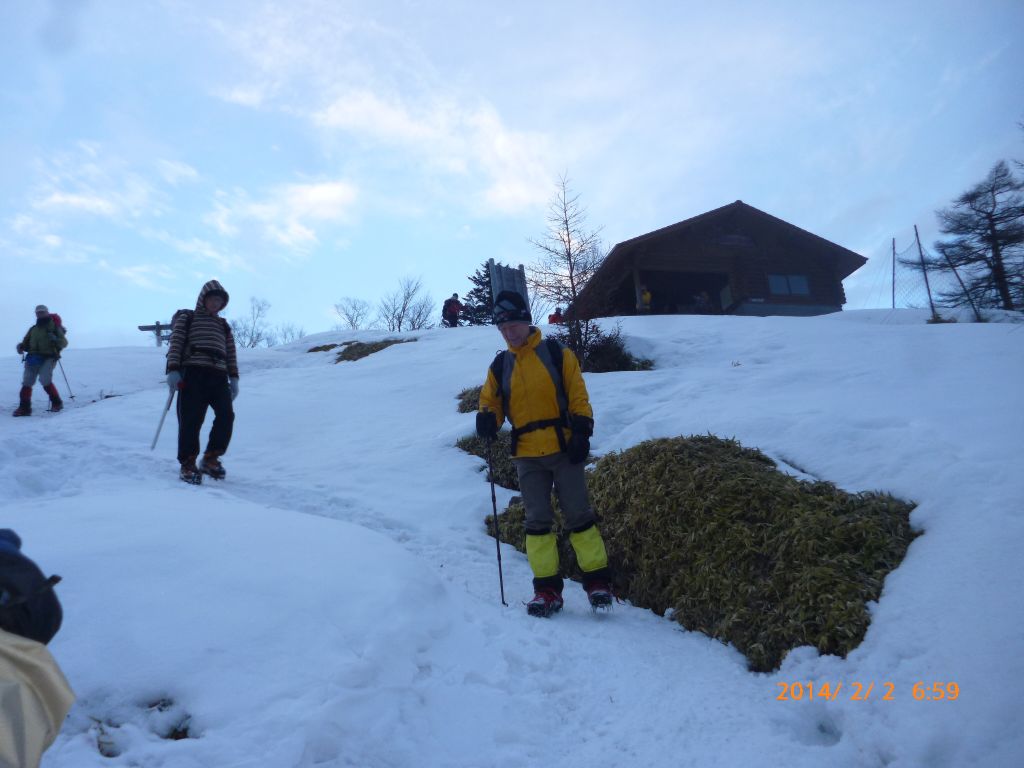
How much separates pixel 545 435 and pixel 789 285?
80.6 feet

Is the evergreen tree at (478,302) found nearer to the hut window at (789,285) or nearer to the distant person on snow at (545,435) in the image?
the hut window at (789,285)

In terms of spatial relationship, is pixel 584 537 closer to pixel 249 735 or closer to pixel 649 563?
pixel 649 563

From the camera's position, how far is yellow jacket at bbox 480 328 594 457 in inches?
163

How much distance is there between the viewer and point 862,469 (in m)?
4.03

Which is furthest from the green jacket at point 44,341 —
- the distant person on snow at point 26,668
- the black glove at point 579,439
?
the distant person on snow at point 26,668

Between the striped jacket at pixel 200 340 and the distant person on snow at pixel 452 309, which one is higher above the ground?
the distant person on snow at pixel 452 309

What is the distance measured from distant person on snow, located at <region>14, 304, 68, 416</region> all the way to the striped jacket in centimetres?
642

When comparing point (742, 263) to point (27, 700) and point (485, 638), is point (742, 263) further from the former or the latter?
point (27, 700)

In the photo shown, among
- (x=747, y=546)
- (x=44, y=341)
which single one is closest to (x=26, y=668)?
(x=747, y=546)

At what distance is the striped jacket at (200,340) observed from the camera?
6121 mm

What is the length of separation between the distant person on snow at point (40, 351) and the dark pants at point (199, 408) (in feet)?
21.4

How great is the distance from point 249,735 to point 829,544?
3.09 metres

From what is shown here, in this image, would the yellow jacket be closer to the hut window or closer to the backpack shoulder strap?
the backpack shoulder strap

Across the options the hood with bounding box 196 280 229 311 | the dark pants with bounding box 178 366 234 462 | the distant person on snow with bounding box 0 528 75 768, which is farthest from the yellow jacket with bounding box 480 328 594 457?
the hood with bounding box 196 280 229 311
